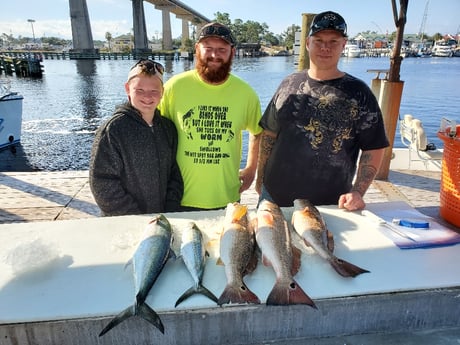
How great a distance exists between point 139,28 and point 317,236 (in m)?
78.3

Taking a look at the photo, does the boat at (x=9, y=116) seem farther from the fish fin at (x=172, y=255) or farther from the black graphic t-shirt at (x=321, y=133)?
the fish fin at (x=172, y=255)

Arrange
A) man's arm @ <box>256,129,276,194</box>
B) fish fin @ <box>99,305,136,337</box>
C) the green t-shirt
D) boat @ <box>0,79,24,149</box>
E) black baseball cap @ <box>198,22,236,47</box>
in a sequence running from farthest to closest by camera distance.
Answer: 1. boat @ <box>0,79,24,149</box>
2. man's arm @ <box>256,129,276,194</box>
3. the green t-shirt
4. black baseball cap @ <box>198,22,236,47</box>
5. fish fin @ <box>99,305,136,337</box>

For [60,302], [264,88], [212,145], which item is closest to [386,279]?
[60,302]

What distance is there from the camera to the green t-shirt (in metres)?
2.48

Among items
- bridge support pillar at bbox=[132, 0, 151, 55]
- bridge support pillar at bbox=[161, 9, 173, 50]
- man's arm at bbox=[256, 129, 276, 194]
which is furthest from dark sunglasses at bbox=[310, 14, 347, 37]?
bridge support pillar at bbox=[161, 9, 173, 50]

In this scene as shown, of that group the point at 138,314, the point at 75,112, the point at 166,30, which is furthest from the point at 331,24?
the point at 166,30

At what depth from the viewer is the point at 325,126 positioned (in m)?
2.34

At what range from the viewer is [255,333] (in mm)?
1369

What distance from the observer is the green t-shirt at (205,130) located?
2.48 m

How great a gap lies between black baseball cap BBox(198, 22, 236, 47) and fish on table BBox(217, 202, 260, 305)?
1.27 m

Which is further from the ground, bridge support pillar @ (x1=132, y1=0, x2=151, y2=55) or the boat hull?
bridge support pillar @ (x1=132, y1=0, x2=151, y2=55)

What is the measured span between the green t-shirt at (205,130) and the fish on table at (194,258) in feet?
2.68

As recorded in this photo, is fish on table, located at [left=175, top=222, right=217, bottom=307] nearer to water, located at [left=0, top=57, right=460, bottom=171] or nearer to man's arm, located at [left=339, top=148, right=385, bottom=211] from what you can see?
man's arm, located at [left=339, top=148, right=385, bottom=211]

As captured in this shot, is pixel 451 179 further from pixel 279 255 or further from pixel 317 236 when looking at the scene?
pixel 279 255
